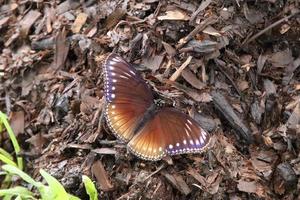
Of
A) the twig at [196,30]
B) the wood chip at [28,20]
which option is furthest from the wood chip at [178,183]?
the wood chip at [28,20]

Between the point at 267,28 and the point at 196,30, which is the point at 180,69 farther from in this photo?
the point at 267,28

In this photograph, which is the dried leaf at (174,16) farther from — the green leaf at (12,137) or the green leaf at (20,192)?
the green leaf at (20,192)

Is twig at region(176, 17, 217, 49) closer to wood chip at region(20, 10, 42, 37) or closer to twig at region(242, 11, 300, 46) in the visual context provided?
twig at region(242, 11, 300, 46)

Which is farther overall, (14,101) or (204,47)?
(14,101)

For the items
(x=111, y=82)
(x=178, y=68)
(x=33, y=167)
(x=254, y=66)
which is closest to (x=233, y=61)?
(x=254, y=66)

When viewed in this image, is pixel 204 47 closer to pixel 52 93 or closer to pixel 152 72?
pixel 152 72

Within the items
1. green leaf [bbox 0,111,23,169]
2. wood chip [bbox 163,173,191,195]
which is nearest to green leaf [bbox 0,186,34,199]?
green leaf [bbox 0,111,23,169]

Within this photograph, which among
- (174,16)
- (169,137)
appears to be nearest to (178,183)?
(169,137)
